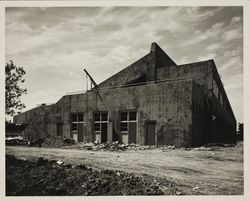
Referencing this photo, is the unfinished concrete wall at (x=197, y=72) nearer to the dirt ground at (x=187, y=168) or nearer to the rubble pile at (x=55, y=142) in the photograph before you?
the dirt ground at (x=187, y=168)

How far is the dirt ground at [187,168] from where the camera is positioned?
6750 mm

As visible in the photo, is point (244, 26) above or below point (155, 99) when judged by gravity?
above

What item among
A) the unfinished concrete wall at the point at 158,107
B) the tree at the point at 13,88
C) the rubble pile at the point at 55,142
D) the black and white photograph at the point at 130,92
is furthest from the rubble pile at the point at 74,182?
the rubble pile at the point at 55,142

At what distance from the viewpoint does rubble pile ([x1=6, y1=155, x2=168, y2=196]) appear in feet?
22.5

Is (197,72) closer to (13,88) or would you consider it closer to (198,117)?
(198,117)

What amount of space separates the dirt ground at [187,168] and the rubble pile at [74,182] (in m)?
0.40

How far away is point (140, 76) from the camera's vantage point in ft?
59.0

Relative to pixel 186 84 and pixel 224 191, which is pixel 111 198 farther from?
pixel 186 84

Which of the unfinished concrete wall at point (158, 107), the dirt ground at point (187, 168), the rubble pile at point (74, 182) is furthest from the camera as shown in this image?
the unfinished concrete wall at point (158, 107)

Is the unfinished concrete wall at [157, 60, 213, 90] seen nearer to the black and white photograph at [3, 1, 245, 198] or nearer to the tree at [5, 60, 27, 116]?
the black and white photograph at [3, 1, 245, 198]

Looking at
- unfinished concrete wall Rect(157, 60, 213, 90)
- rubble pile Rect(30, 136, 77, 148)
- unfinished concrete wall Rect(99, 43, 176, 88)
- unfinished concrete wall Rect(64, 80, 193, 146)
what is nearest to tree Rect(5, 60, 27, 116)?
rubble pile Rect(30, 136, 77, 148)

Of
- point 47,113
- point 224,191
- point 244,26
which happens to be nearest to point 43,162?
point 224,191

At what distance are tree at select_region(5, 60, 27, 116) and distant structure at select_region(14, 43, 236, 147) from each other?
16.0 feet

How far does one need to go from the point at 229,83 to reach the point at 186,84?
2.69 m
